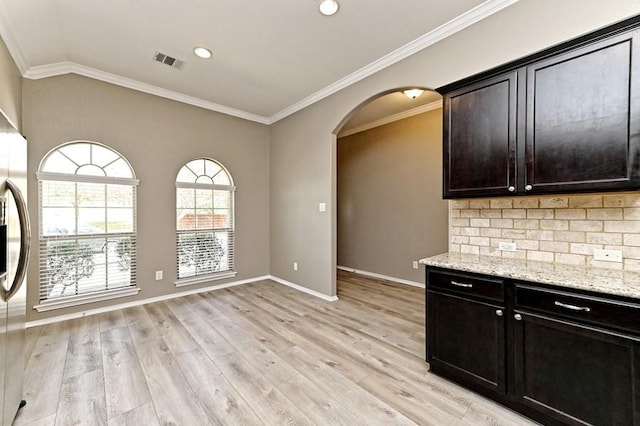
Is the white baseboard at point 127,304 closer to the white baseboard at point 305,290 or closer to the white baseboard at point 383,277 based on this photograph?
the white baseboard at point 305,290

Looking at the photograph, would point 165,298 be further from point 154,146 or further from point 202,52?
point 202,52

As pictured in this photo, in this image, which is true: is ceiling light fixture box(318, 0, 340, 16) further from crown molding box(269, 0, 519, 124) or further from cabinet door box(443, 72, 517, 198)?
cabinet door box(443, 72, 517, 198)

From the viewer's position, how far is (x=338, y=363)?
224 cm

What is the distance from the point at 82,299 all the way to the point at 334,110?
12.8ft

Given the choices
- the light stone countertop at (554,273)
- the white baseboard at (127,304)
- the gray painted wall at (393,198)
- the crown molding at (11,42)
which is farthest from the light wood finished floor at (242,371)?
the crown molding at (11,42)

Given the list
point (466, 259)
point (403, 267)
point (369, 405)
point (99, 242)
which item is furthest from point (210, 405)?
point (403, 267)

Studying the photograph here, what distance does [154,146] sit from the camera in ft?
12.3

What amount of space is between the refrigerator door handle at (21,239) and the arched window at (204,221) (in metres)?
2.53

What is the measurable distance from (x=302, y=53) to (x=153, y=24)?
140cm

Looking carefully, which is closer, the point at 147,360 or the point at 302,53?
the point at 147,360

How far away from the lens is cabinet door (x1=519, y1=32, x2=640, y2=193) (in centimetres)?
145

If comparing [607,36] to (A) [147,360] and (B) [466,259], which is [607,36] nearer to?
(B) [466,259]

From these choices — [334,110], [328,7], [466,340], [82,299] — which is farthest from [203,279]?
→ [328,7]

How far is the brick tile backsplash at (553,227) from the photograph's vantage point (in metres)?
1.67
